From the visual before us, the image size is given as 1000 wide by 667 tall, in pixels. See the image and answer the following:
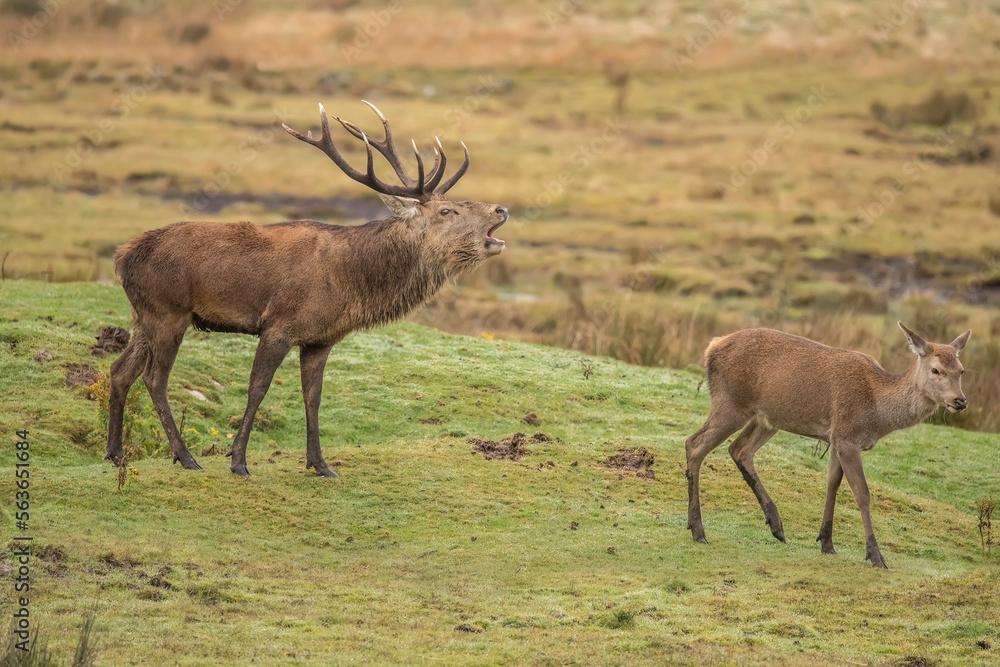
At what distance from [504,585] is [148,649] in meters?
2.89

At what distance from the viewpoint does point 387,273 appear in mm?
12125

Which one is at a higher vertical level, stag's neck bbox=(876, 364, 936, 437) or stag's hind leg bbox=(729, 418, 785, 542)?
stag's neck bbox=(876, 364, 936, 437)

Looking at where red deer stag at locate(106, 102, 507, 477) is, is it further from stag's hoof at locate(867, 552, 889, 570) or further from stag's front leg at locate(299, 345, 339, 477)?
stag's hoof at locate(867, 552, 889, 570)

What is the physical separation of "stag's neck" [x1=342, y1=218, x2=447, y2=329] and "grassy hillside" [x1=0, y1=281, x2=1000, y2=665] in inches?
53.6

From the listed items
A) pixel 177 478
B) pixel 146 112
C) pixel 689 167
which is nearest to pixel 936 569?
pixel 177 478

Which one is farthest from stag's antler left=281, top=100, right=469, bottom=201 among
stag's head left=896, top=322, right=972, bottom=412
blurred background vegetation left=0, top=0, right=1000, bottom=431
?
blurred background vegetation left=0, top=0, right=1000, bottom=431

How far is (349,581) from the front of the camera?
9.65 meters

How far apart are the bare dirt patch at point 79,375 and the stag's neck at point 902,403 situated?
761cm

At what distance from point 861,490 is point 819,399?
870 mm

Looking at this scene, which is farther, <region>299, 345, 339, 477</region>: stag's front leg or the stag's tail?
<region>299, 345, 339, 477</region>: stag's front leg

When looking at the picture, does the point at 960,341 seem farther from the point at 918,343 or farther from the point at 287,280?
the point at 287,280

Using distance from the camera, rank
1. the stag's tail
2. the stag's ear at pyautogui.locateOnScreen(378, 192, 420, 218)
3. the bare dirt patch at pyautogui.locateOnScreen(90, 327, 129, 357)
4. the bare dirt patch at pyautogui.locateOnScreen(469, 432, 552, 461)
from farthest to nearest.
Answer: the bare dirt patch at pyautogui.locateOnScreen(90, 327, 129, 357)
the bare dirt patch at pyautogui.locateOnScreen(469, 432, 552, 461)
the stag's ear at pyautogui.locateOnScreen(378, 192, 420, 218)
the stag's tail

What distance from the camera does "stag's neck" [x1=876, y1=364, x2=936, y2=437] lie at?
11234 millimetres

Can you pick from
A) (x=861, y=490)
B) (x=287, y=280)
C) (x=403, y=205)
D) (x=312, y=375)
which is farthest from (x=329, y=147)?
(x=861, y=490)
